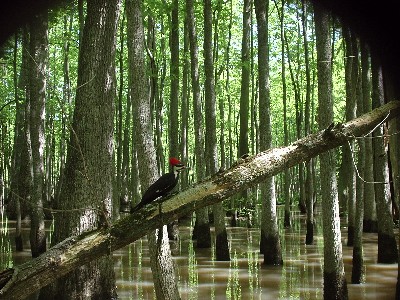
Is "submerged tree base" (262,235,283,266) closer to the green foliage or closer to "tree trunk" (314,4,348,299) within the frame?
"tree trunk" (314,4,348,299)

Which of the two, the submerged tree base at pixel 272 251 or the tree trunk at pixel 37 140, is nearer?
the submerged tree base at pixel 272 251

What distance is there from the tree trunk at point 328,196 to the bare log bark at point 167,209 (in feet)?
14.6

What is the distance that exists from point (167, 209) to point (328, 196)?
19.1ft

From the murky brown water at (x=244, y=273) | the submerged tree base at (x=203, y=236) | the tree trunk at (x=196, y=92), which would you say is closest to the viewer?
the murky brown water at (x=244, y=273)

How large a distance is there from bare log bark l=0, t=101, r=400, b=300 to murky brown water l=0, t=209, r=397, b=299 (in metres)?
5.87

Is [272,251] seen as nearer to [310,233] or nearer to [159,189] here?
[310,233]

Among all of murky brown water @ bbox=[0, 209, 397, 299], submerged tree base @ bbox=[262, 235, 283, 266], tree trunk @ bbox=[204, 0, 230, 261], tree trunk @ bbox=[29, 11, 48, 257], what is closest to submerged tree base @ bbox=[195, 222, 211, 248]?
murky brown water @ bbox=[0, 209, 397, 299]

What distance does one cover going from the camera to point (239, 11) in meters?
30.0

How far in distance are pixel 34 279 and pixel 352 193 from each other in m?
11.3

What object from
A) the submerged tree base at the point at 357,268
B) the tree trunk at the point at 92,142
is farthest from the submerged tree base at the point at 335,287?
the tree trunk at the point at 92,142

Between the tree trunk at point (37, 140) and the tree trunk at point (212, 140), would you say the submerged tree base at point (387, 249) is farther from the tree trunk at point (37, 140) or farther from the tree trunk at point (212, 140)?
the tree trunk at point (37, 140)

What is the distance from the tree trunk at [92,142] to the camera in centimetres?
882

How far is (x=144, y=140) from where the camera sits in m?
7.97

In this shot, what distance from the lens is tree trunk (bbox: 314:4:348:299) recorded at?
30.2 feet
